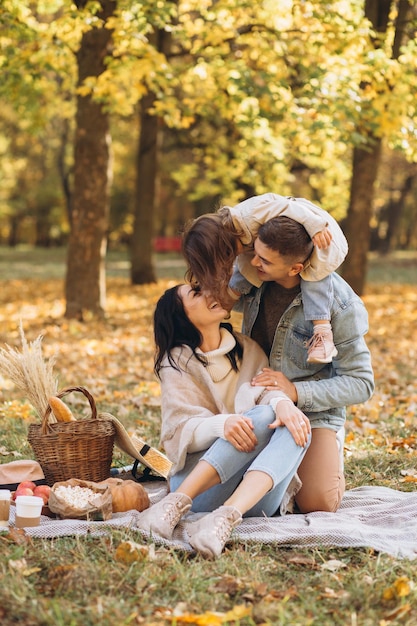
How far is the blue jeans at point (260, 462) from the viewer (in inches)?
141

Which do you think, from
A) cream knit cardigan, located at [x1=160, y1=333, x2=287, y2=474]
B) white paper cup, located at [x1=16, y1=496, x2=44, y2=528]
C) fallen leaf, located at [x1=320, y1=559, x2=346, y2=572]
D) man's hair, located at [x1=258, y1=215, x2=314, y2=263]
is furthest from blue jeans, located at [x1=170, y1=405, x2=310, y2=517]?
man's hair, located at [x1=258, y1=215, x2=314, y2=263]

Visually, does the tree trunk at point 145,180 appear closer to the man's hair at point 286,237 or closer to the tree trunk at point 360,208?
the tree trunk at point 360,208

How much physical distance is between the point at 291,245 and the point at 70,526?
1599 millimetres

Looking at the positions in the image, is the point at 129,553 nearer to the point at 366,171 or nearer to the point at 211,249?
the point at 211,249

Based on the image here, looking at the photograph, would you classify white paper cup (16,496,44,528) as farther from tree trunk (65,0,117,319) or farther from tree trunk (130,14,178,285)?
tree trunk (130,14,178,285)

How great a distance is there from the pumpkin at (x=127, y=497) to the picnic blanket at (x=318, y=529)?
68 mm

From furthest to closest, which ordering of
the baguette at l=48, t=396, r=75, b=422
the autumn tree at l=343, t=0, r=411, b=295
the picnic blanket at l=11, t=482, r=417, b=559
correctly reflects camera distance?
1. the autumn tree at l=343, t=0, r=411, b=295
2. the baguette at l=48, t=396, r=75, b=422
3. the picnic blanket at l=11, t=482, r=417, b=559

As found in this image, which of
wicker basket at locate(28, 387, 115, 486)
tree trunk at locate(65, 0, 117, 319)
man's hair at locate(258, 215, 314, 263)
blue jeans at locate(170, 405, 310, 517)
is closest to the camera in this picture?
blue jeans at locate(170, 405, 310, 517)

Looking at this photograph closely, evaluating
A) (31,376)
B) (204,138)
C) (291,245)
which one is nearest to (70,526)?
(31,376)

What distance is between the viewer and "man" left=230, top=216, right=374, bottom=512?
3.85 m

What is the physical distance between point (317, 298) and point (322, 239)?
1.03ft

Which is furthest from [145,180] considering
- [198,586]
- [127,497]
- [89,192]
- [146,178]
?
[198,586]

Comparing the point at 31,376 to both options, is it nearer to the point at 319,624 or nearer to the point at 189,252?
the point at 189,252

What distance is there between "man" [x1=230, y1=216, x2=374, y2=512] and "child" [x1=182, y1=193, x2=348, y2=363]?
0.06 metres
